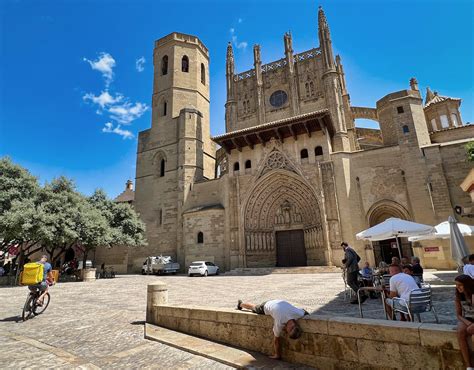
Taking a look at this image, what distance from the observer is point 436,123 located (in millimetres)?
24250

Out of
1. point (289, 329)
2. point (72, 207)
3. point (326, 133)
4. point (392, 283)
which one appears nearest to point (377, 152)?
Result: point (326, 133)

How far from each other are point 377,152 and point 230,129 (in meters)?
13.6

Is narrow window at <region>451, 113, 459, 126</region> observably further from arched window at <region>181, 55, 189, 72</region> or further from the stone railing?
the stone railing

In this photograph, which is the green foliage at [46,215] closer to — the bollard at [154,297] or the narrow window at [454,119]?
the bollard at [154,297]

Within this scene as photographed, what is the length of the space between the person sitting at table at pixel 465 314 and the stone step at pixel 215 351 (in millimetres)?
1847

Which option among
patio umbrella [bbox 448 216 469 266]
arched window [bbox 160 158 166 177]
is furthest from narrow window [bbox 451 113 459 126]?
arched window [bbox 160 158 166 177]

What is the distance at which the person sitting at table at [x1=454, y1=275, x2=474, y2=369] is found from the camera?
A: 246cm

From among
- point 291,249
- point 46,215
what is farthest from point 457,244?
point 46,215

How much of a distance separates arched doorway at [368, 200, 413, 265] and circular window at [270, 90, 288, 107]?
13.5 m

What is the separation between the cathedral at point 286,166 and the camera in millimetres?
16547

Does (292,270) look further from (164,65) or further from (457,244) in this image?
(164,65)

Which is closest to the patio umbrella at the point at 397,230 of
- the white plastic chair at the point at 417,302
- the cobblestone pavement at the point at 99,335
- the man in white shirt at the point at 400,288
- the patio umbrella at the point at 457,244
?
the patio umbrella at the point at 457,244

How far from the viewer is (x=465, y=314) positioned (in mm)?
2816

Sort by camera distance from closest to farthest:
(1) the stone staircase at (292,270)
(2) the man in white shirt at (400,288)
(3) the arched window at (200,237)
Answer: (2) the man in white shirt at (400,288)
(1) the stone staircase at (292,270)
(3) the arched window at (200,237)
